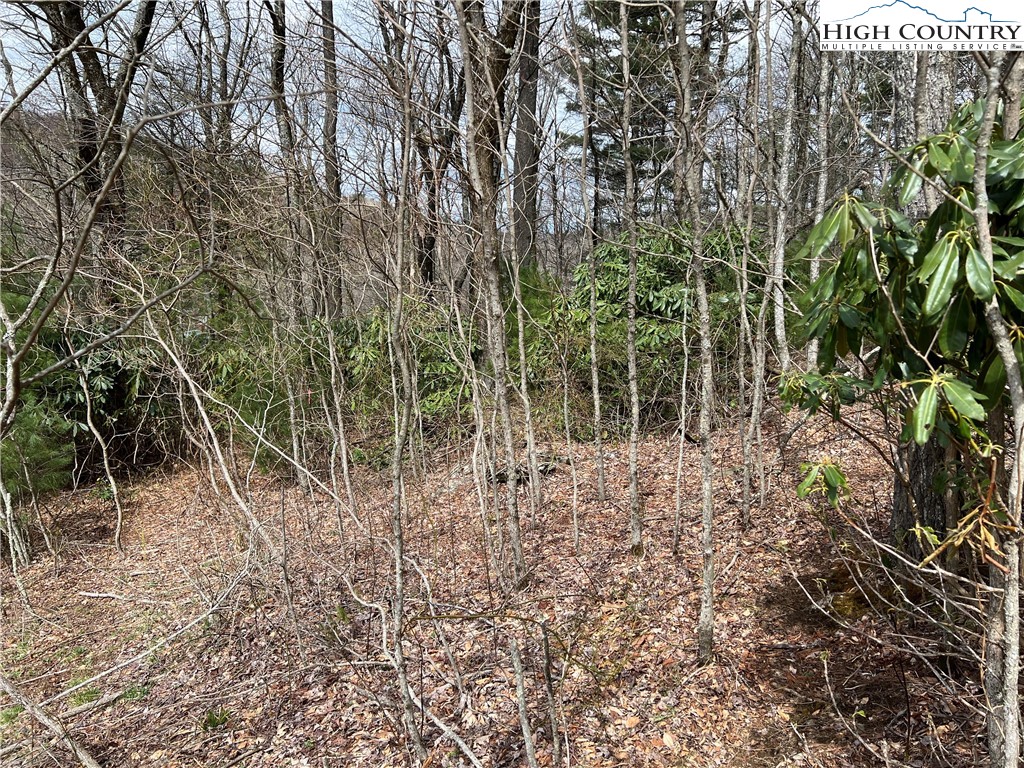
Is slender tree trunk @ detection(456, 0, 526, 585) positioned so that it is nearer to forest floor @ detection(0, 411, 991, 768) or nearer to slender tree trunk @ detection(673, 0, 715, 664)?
forest floor @ detection(0, 411, 991, 768)

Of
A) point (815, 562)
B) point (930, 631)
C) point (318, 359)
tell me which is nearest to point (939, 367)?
point (930, 631)

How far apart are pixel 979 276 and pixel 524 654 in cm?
296

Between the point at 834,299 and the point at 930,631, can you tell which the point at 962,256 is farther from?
the point at 930,631

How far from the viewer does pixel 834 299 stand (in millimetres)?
1937

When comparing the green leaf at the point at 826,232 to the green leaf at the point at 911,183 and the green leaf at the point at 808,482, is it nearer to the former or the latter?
the green leaf at the point at 911,183

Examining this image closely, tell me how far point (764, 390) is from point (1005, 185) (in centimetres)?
304

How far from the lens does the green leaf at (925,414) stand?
149cm

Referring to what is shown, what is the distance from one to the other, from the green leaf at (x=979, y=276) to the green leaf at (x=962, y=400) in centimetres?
23

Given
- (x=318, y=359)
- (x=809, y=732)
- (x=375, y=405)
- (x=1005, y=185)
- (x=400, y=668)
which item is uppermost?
(x=1005, y=185)

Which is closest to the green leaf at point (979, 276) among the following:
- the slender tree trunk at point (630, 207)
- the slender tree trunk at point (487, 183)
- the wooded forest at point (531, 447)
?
the wooded forest at point (531, 447)

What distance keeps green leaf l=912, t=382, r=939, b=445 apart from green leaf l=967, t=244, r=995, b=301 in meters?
0.25

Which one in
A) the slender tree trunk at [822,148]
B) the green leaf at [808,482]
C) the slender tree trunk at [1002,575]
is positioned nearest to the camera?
the slender tree trunk at [1002,575]

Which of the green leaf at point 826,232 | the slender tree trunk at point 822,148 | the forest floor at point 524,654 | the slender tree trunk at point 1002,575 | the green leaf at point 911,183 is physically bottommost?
the forest floor at point 524,654

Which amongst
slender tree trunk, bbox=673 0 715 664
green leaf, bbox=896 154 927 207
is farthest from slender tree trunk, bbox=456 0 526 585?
green leaf, bbox=896 154 927 207
